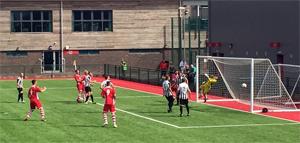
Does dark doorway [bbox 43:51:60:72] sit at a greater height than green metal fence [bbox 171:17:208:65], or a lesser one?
lesser

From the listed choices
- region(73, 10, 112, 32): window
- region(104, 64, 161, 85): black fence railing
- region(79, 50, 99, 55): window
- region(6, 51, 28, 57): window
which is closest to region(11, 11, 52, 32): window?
region(6, 51, 28, 57): window

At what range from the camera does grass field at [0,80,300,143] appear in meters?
25.0

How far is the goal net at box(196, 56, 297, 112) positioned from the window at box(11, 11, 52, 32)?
2626 cm

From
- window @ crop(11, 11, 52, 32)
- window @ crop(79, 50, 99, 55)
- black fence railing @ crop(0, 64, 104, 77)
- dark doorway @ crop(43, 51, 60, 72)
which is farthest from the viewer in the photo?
window @ crop(79, 50, 99, 55)

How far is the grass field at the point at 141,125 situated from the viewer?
25.0 m

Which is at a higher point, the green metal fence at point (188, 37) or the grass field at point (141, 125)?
the green metal fence at point (188, 37)

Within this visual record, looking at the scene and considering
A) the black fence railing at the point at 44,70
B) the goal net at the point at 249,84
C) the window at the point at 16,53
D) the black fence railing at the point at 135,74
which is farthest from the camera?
the window at the point at 16,53

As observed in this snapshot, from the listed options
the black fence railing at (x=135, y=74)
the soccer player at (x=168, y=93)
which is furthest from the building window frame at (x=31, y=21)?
the soccer player at (x=168, y=93)

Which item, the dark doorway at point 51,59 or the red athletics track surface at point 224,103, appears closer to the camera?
the red athletics track surface at point 224,103

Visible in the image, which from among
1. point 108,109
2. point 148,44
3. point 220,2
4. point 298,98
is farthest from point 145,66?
point 108,109

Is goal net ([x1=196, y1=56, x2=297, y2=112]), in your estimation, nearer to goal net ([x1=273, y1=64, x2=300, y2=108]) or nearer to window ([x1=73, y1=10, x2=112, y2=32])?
goal net ([x1=273, y1=64, x2=300, y2=108])

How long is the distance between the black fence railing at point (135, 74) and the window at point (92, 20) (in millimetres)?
4144

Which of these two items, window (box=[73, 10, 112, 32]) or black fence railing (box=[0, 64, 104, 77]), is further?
window (box=[73, 10, 112, 32])

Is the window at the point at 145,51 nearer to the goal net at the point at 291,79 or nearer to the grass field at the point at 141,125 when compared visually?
the goal net at the point at 291,79
